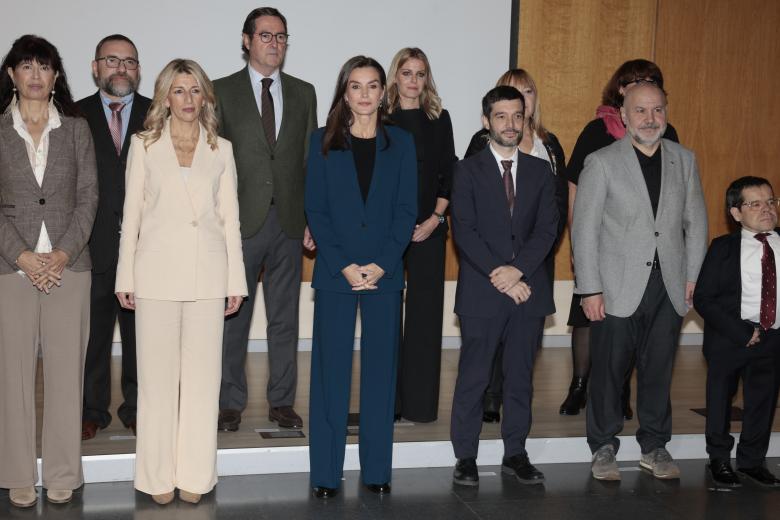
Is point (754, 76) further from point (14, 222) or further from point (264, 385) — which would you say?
point (14, 222)

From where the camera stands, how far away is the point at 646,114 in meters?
4.47

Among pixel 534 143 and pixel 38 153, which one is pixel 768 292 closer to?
pixel 534 143

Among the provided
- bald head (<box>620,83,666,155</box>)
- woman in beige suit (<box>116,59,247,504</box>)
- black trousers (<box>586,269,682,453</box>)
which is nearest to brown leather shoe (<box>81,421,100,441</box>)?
woman in beige suit (<box>116,59,247,504</box>)

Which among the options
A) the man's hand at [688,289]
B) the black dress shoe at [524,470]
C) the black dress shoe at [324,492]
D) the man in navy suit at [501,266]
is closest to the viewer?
the black dress shoe at [324,492]

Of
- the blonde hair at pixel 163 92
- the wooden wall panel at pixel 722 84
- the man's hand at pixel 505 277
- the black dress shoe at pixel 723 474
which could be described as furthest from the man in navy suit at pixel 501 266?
the wooden wall panel at pixel 722 84

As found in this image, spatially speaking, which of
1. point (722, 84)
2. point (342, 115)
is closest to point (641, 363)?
point (342, 115)

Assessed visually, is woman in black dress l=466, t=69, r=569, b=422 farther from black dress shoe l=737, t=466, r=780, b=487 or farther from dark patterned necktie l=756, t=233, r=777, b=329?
black dress shoe l=737, t=466, r=780, b=487

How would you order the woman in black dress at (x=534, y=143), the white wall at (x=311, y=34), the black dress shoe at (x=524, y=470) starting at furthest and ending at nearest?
the white wall at (x=311, y=34) < the woman in black dress at (x=534, y=143) < the black dress shoe at (x=524, y=470)

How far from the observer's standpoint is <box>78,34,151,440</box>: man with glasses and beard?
15.0 feet

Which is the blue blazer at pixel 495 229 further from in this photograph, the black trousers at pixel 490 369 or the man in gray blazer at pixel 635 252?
the man in gray blazer at pixel 635 252

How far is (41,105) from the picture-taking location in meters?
4.03

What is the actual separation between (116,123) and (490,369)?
2090 millimetres

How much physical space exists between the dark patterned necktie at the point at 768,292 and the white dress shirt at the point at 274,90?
2.38m

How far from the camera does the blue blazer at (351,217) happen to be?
416 cm
